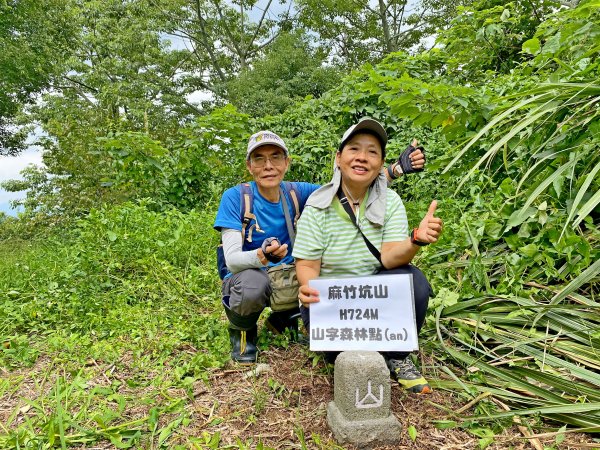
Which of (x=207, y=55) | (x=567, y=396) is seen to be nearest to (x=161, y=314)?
(x=567, y=396)

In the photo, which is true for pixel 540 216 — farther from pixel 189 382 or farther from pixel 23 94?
pixel 23 94

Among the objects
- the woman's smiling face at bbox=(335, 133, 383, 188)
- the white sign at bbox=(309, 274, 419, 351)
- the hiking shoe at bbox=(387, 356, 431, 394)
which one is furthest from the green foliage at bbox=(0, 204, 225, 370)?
the woman's smiling face at bbox=(335, 133, 383, 188)

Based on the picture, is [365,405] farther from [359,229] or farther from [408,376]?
[359,229]

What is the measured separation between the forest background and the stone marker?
0.08 m

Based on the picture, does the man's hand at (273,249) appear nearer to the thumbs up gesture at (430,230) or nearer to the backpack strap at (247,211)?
the backpack strap at (247,211)

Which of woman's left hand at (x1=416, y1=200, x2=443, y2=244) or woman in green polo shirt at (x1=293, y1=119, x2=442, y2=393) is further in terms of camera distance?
woman in green polo shirt at (x1=293, y1=119, x2=442, y2=393)

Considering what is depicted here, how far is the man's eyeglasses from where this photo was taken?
2.11m

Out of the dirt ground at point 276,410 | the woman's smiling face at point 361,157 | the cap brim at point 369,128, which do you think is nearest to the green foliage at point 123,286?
the dirt ground at point 276,410

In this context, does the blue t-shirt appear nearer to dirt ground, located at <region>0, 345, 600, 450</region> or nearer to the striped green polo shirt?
the striped green polo shirt

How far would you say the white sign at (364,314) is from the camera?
167 cm

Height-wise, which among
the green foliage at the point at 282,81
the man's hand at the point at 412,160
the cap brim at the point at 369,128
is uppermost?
the green foliage at the point at 282,81

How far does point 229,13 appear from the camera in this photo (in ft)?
56.6

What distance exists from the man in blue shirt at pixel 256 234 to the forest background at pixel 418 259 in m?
0.26

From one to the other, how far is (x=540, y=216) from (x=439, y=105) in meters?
1.11
